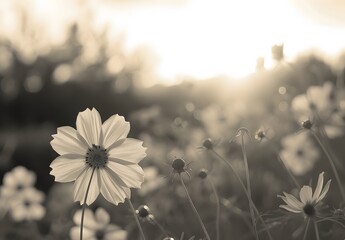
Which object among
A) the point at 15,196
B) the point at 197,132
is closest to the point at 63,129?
the point at 15,196

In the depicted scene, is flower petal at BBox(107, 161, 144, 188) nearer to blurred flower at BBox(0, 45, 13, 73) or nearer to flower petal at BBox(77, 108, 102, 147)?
flower petal at BBox(77, 108, 102, 147)

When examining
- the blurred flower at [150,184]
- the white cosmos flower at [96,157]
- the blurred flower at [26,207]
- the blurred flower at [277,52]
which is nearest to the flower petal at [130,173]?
the white cosmos flower at [96,157]

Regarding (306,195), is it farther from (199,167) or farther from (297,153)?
(297,153)

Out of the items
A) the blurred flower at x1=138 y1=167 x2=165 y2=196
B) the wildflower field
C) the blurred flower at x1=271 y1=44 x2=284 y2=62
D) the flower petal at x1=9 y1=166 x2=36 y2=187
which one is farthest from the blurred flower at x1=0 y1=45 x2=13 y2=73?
the blurred flower at x1=271 y1=44 x2=284 y2=62

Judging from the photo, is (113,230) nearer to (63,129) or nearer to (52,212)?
(63,129)

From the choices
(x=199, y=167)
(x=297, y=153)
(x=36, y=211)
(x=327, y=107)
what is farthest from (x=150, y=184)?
(x=297, y=153)

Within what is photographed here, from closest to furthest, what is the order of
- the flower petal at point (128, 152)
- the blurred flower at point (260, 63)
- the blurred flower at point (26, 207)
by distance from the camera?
1. the flower petal at point (128, 152)
2. the blurred flower at point (260, 63)
3. the blurred flower at point (26, 207)

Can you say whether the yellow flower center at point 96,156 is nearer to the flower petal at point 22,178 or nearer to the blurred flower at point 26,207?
the blurred flower at point 26,207
